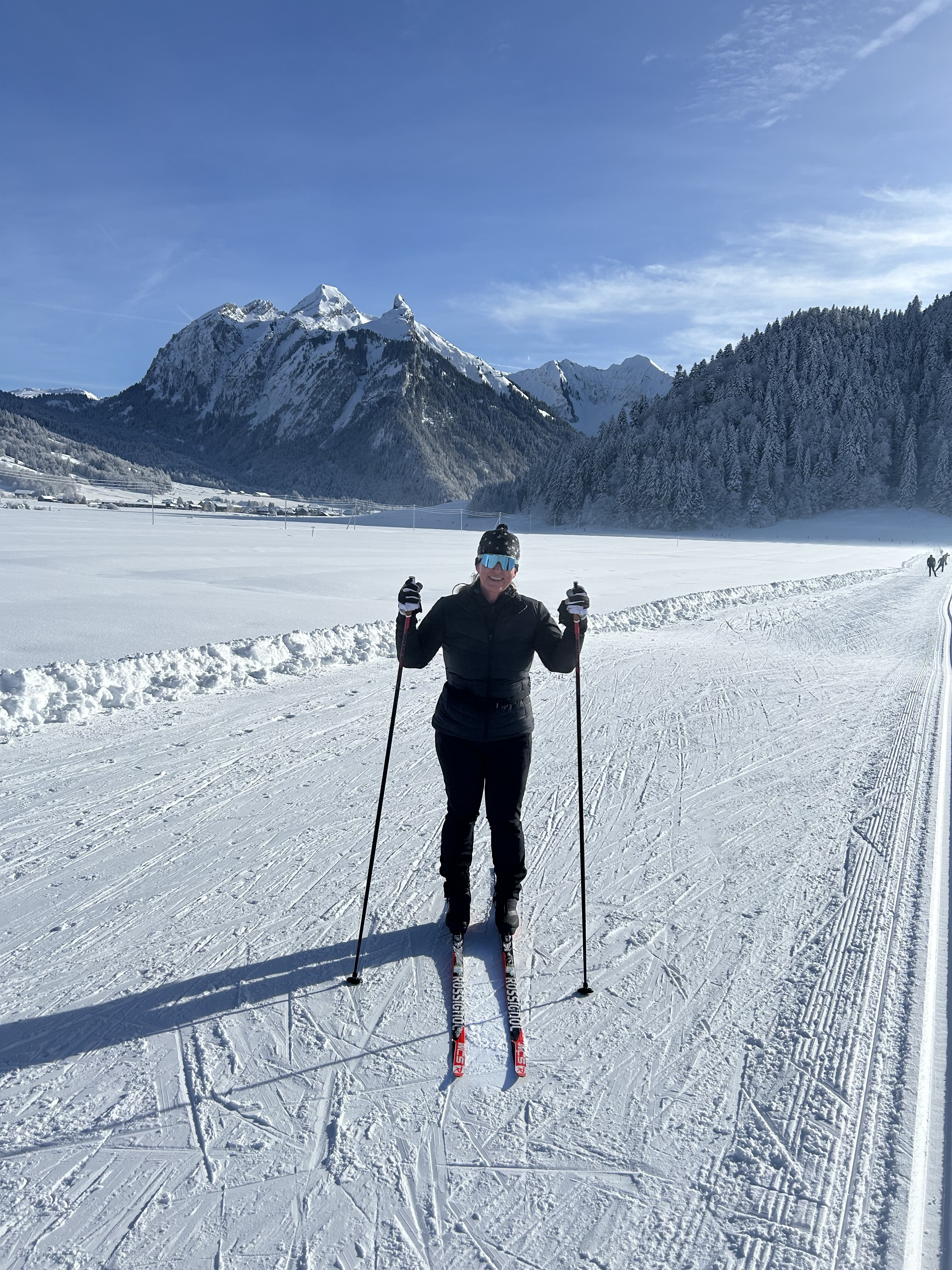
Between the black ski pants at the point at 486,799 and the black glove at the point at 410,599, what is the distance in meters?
0.62

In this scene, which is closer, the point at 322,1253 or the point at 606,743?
the point at 322,1253

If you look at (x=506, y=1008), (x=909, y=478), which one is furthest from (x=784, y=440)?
(x=506, y=1008)

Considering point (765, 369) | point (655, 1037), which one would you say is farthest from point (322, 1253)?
point (765, 369)

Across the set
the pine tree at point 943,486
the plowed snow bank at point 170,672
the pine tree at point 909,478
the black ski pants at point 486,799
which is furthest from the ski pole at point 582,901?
the pine tree at point 909,478

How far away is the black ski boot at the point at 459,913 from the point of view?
340 cm

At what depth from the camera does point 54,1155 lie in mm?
2225

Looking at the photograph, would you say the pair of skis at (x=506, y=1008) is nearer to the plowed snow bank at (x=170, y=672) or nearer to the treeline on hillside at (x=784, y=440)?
the plowed snow bank at (x=170, y=672)

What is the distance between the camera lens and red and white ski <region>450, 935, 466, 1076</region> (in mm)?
2658

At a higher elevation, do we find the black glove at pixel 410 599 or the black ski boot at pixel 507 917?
the black glove at pixel 410 599

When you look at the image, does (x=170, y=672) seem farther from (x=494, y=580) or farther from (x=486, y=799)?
(x=494, y=580)

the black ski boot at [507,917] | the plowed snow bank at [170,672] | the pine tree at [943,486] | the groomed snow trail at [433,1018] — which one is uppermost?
the pine tree at [943,486]

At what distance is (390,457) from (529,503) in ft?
355

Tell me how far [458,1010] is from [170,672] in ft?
19.4

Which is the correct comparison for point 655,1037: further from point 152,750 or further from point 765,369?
point 765,369
